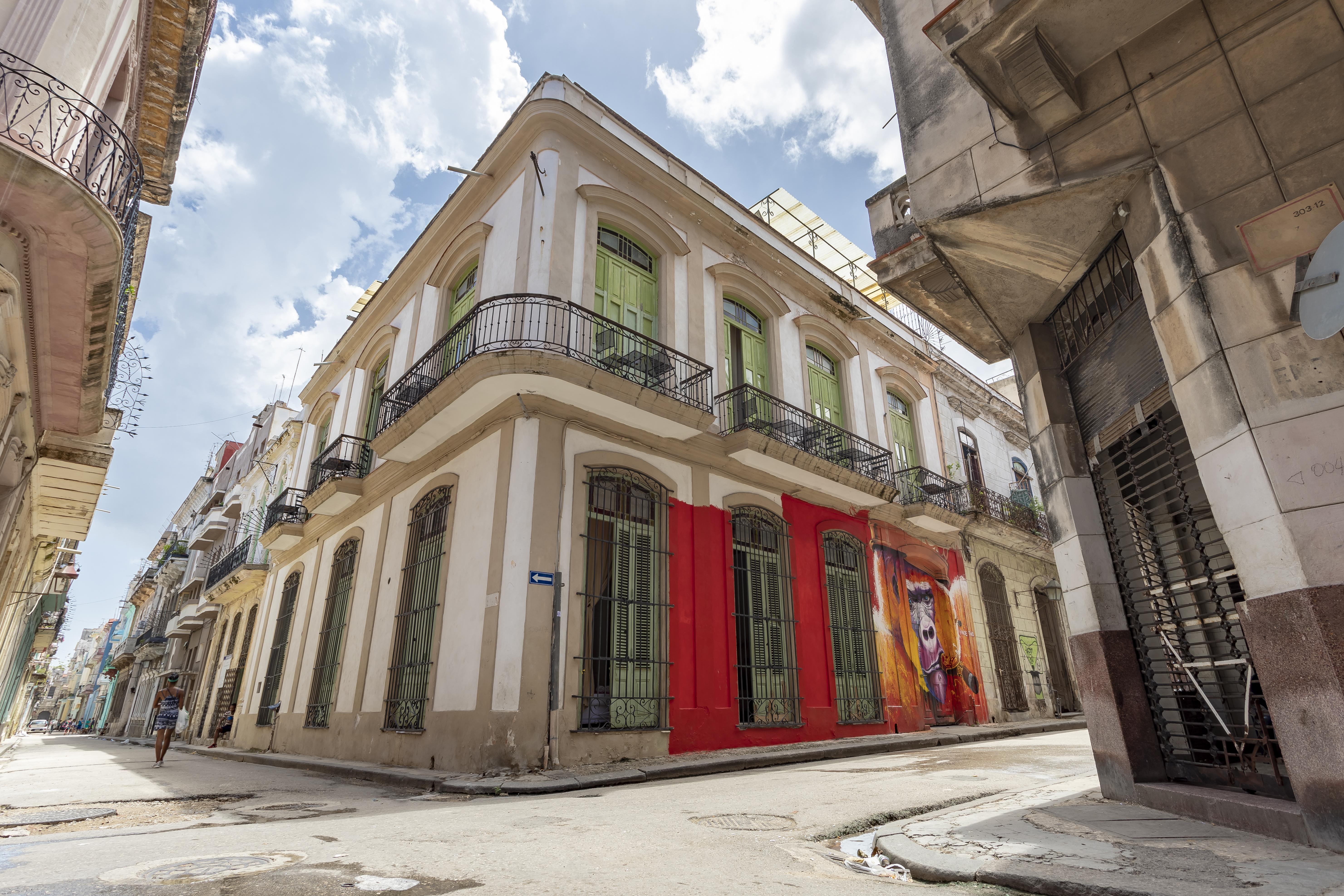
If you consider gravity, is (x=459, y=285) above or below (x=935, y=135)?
above

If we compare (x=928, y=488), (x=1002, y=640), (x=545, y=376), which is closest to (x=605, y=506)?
(x=545, y=376)

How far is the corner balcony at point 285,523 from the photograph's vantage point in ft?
48.9

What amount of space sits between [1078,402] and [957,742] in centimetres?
802

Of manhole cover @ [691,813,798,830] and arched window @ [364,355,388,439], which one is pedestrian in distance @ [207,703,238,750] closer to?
arched window @ [364,355,388,439]

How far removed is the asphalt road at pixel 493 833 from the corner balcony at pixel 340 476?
5571 mm

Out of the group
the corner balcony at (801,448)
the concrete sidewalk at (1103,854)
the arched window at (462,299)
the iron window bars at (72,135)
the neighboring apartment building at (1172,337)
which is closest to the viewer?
the concrete sidewalk at (1103,854)

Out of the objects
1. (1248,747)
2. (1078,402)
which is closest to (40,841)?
(1248,747)

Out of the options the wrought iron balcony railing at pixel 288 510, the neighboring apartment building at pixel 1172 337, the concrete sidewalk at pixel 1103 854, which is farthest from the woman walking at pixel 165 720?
the neighboring apartment building at pixel 1172 337

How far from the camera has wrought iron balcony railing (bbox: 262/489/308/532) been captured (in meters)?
15.0

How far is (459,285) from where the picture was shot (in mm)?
12172

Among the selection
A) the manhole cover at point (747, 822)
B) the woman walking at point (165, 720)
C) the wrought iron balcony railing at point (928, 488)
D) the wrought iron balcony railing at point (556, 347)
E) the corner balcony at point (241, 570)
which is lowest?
the manhole cover at point (747, 822)

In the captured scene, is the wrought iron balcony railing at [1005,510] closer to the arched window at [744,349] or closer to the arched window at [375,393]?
the arched window at [744,349]

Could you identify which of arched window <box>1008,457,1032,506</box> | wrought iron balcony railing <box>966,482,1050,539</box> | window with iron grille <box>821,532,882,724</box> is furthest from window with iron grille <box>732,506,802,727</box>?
arched window <box>1008,457,1032,506</box>

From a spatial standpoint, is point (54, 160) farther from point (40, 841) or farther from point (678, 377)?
point (678, 377)
